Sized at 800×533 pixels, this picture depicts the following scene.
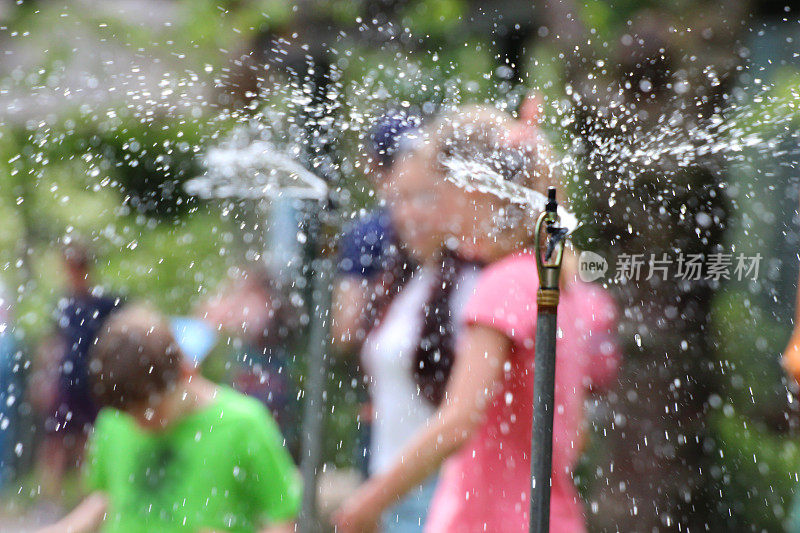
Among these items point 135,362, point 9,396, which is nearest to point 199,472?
point 135,362

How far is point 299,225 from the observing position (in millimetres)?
3215

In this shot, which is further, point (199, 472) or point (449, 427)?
point (199, 472)

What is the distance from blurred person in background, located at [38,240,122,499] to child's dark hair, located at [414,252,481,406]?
1595mm

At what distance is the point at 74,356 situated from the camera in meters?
3.17

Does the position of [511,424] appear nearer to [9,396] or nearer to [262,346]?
[262,346]

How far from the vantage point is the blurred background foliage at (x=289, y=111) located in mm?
2549

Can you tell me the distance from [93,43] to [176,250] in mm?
1178

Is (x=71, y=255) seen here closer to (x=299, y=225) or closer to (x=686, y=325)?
(x=299, y=225)

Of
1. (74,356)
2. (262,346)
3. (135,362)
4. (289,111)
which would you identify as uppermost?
(135,362)

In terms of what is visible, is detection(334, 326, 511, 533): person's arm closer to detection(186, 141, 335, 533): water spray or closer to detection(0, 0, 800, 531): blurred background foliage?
detection(186, 141, 335, 533): water spray

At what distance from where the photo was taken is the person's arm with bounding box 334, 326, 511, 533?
4.96ft

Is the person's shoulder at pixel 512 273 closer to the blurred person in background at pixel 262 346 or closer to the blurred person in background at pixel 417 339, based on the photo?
the blurred person in background at pixel 417 339

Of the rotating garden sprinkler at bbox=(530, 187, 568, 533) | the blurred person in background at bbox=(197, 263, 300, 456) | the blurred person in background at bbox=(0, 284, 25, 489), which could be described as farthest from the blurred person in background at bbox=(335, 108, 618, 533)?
the blurred person in background at bbox=(0, 284, 25, 489)

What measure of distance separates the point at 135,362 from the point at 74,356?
1.45 m
